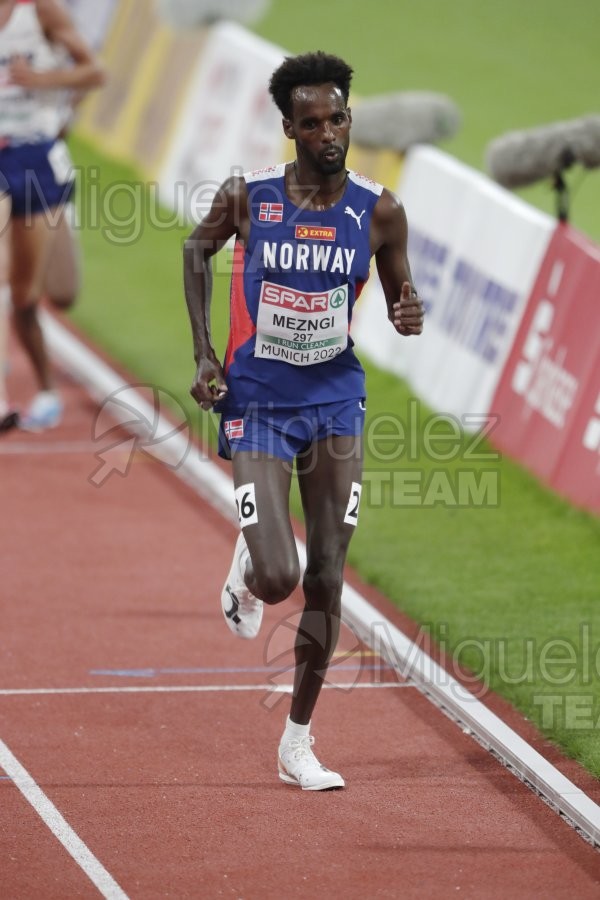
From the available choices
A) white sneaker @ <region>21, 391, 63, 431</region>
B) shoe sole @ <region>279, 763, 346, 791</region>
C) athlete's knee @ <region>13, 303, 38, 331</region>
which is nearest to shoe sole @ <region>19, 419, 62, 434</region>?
white sneaker @ <region>21, 391, 63, 431</region>

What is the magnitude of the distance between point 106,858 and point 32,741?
1.22 meters

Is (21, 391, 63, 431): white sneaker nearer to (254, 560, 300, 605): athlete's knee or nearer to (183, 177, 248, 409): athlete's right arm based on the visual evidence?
(183, 177, 248, 409): athlete's right arm

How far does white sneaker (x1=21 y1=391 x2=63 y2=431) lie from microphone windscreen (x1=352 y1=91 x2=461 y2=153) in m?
3.49

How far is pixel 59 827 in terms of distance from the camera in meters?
6.61

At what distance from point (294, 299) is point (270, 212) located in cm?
35

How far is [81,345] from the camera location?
1482 centimetres

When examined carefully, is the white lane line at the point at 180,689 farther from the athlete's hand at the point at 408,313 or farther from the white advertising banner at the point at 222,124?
the white advertising banner at the point at 222,124

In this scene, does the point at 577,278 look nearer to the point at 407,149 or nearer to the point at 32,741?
the point at 407,149

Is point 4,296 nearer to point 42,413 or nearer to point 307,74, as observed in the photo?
point 42,413

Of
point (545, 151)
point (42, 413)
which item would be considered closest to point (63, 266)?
point (42, 413)

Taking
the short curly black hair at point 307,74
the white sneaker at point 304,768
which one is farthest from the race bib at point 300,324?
the white sneaker at point 304,768

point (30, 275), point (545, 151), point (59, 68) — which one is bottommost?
point (30, 275)

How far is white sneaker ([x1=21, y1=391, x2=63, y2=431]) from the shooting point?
40.8ft

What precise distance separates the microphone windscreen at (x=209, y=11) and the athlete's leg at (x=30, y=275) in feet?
22.7
